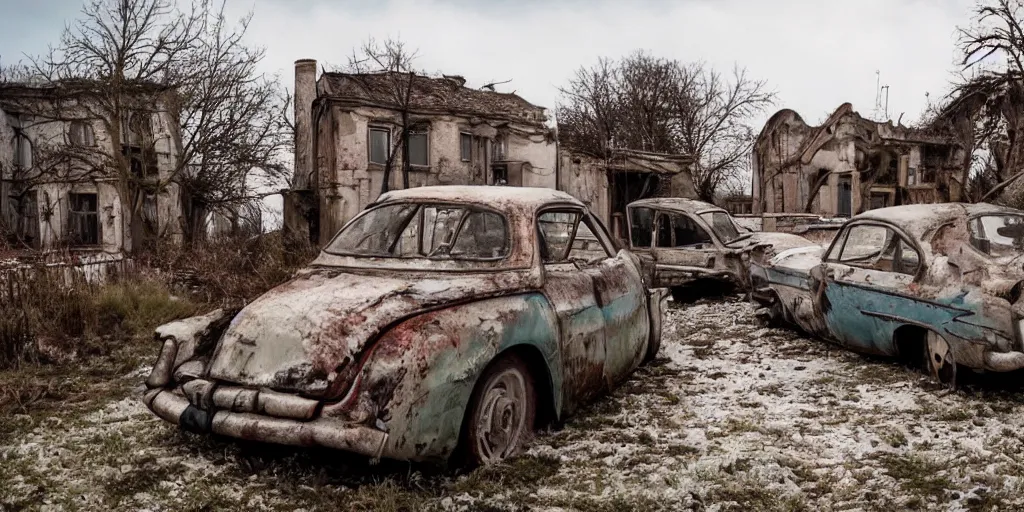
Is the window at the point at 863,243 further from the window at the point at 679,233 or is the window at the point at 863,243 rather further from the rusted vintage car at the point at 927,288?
the window at the point at 679,233

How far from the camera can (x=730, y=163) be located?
3428cm

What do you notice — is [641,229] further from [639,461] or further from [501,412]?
[501,412]

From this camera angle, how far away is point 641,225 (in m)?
11.7

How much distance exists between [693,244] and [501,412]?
7957 millimetres

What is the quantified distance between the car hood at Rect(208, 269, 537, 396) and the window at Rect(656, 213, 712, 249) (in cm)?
769

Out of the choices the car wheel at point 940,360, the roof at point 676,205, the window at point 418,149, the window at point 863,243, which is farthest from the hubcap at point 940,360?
the window at point 418,149

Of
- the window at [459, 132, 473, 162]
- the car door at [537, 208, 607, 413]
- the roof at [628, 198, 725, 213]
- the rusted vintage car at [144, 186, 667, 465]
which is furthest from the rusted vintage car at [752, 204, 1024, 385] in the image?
the window at [459, 132, 473, 162]

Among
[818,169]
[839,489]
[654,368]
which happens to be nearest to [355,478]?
[839,489]

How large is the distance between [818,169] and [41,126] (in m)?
28.7

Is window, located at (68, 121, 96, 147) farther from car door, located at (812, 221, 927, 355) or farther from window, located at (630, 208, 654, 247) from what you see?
car door, located at (812, 221, 927, 355)

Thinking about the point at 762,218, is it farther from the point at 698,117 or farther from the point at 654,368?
the point at 698,117

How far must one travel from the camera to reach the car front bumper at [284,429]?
3.25 metres

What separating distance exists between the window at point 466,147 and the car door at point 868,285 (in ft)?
53.6

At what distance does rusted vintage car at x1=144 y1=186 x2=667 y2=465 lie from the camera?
133 inches
